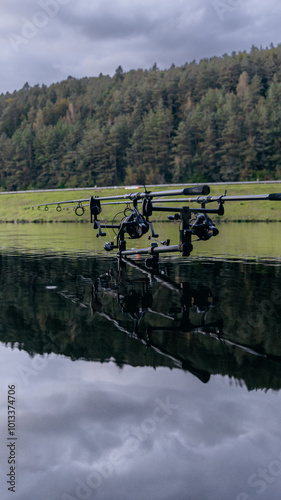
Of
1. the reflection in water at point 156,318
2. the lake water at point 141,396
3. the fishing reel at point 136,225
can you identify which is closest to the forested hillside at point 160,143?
the fishing reel at point 136,225

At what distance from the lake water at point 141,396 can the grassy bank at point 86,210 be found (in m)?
45.5

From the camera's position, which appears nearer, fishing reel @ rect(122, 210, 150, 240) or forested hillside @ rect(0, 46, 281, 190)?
fishing reel @ rect(122, 210, 150, 240)

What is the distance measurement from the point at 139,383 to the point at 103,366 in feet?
3.41

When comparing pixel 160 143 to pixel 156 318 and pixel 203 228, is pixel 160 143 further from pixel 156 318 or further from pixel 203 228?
pixel 156 318

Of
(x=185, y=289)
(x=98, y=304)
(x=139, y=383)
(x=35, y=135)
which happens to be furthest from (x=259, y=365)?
(x=35, y=135)

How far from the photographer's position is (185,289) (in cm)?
1558

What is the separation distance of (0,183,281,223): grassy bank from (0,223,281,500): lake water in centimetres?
4553

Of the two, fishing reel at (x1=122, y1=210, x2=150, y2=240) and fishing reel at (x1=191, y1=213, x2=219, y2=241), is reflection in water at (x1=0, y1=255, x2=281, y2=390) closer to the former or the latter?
fishing reel at (x1=191, y1=213, x2=219, y2=241)

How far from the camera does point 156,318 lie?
11.4 metres

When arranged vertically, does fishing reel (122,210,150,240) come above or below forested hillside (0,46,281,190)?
below

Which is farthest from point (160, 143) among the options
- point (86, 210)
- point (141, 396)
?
point (141, 396)

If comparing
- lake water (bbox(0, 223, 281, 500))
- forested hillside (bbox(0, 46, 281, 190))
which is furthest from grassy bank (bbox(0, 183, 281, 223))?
lake water (bbox(0, 223, 281, 500))

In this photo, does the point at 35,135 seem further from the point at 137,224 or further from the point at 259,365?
the point at 259,365

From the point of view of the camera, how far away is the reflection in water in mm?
8430
